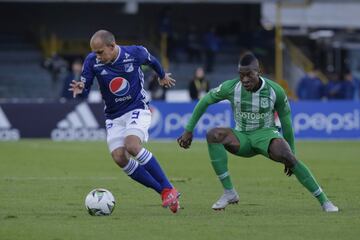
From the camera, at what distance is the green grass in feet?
33.2

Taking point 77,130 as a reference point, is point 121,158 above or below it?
above

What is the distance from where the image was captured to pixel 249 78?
11914mm

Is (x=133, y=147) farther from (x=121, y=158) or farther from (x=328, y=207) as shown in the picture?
(x=328, y=207)

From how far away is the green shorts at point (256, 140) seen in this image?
12.1m

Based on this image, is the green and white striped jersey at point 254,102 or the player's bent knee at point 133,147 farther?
the green and white striped jersey at point 254,102

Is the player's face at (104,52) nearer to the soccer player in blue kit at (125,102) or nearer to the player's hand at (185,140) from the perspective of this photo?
the soccer player in blue kit at (125,102)

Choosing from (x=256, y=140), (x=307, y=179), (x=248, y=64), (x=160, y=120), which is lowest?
(x=160, y=120)

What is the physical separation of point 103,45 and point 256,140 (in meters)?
2.14

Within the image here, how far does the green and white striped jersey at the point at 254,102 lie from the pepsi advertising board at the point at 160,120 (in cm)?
1673

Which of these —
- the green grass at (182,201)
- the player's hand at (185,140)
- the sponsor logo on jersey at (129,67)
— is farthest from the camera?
the sponsor logo on jersey at (129,67)

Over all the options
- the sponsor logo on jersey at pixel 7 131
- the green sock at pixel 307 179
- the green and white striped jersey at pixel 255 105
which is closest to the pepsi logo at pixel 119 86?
the green and white striped jersey at pixel 255 105

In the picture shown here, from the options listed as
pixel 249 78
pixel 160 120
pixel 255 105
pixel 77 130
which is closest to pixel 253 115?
pixel 255 105

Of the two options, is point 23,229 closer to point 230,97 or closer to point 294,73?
point 230,97

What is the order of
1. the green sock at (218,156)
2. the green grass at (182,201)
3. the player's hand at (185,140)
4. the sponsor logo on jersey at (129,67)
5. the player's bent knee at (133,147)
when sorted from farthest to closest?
the sponsor logo on jersey at (129,67)
the green sock at (218,156)
the player's hand at (185,140)
the player's bent knee at (133,147)
the green grass at (182,201)
